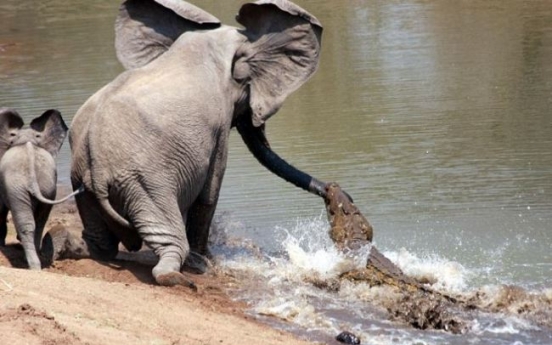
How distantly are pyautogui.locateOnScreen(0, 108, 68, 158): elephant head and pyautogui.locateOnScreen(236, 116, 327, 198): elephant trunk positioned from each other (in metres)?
1.63

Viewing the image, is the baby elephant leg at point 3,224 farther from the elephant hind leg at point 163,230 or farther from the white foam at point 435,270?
the white foam at point 435,270

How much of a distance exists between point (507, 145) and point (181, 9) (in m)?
5.34

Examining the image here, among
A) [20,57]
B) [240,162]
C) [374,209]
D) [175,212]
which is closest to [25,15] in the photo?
[20,57]

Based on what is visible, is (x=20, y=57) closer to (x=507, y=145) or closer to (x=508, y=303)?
(x=507, y=145)

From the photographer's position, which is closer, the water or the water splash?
the water splash

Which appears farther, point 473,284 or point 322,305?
point 473,284

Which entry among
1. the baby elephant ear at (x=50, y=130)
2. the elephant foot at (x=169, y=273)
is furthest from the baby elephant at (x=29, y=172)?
the elephant foot at (x=169, y=273)

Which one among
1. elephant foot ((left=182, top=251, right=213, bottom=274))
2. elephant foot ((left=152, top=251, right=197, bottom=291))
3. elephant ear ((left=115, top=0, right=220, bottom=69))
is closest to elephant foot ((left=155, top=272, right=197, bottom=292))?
elephant foot ((left=152, top=251, right=197, bottom=291))

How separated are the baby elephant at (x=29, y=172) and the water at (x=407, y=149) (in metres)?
1.52

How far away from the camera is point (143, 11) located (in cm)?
1088

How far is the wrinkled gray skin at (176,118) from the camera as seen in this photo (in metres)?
9.41

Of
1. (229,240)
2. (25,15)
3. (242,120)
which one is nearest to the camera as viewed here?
(242,120)

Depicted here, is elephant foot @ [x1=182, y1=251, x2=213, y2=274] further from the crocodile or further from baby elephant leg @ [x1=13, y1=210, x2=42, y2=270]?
baby elephant leg @ [x1=13, y1=210, x2=42, y2=270]

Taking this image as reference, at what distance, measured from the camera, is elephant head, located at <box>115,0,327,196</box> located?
34.7 feet
